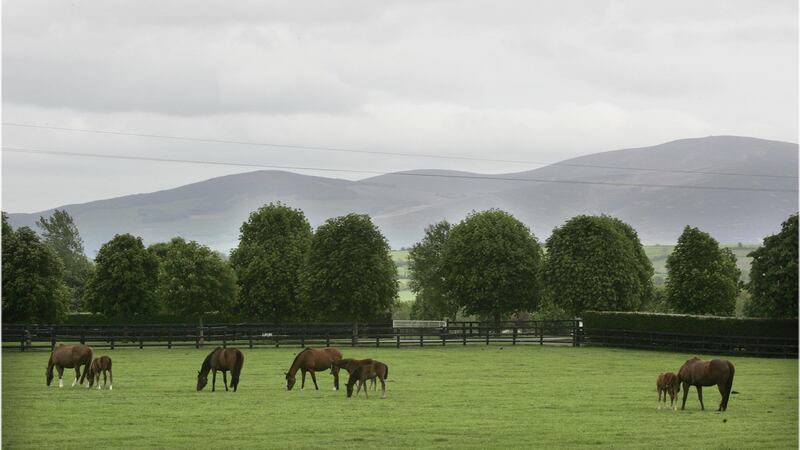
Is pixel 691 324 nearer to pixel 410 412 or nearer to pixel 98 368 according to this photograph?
pixel 410 412

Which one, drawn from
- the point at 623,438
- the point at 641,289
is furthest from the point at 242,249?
the point at 623,438

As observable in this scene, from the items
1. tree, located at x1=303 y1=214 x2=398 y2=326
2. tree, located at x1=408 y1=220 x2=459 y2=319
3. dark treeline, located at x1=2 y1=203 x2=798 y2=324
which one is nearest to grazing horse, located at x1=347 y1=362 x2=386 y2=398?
dark treeline, located at x1=2 y1=203 x2=798 y2=324

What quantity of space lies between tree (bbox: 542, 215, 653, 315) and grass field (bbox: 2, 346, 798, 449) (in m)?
21.0

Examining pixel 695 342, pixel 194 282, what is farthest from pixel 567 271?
pixel 194 282

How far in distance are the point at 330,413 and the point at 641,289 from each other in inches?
1568

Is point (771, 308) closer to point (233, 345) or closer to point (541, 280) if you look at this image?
point (541, 280)

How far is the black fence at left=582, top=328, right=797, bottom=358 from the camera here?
4178 centimetres

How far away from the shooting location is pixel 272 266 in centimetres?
5847

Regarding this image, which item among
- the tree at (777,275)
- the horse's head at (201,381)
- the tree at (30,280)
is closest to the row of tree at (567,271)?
the tree at (777,275)

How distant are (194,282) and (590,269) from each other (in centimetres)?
2045

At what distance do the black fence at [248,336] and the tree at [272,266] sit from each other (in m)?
5.97

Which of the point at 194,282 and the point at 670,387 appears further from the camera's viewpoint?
the point at 194,282

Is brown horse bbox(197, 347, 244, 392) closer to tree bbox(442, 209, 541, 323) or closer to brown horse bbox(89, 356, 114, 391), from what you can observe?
brown horse bbox(89, 356, 114, 391)

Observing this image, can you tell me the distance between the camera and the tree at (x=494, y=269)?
58.2 m
